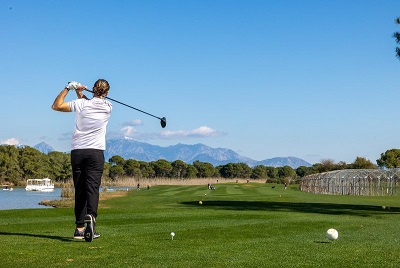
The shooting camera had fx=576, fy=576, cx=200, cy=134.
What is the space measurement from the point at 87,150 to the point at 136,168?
467 ft

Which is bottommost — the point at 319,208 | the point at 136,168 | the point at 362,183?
the point at 319,208

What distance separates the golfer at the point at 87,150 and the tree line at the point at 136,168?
342 feet

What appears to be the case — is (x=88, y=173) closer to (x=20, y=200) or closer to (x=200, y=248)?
(x=200, y=248)

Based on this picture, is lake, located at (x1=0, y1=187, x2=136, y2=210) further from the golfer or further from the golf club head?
the golfer

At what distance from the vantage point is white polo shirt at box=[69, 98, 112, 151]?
10328 millimetres

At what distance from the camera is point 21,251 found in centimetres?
902

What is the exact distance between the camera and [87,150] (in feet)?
33.7

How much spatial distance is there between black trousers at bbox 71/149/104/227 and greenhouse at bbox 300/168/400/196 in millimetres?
61779

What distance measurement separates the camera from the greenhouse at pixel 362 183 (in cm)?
6812

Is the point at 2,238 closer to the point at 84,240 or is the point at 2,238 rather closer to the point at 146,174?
the point at 84,240

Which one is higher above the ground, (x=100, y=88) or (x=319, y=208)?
(x=100, y=88)

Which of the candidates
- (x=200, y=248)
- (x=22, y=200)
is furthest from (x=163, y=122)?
(x=22, y=200)

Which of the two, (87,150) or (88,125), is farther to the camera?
(88,125)

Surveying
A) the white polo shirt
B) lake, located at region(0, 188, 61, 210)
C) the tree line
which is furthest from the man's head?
the tree line
